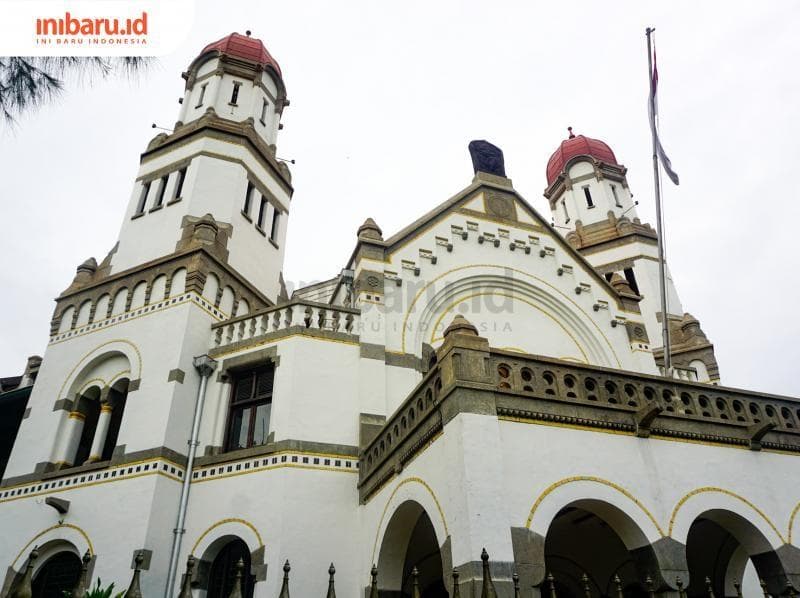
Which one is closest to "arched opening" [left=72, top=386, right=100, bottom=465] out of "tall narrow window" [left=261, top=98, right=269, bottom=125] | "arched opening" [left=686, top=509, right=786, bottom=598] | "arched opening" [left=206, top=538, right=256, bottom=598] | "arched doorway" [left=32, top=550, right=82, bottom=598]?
"arched doorway" [left=32, top=550, right=82, bottom=598]

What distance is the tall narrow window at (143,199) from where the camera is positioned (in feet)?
68.2

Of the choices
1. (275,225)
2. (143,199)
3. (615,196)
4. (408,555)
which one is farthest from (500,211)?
(615,196)

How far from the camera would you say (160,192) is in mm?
20922

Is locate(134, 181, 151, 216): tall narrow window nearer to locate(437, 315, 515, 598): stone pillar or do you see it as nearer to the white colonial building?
the white colonial building

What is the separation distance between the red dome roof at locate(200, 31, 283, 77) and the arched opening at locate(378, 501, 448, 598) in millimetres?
18852

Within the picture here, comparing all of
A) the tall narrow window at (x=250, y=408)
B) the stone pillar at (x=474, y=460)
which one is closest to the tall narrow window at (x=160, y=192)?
the tall narrow window at (x=250, y=408)

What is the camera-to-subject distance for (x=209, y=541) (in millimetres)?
13844

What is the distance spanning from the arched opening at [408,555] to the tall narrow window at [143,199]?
44.3 ft

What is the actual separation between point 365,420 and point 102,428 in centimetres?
668

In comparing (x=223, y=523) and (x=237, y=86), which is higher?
(x=237, y=86)

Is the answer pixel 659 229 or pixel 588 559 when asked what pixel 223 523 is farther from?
pixel 659 229

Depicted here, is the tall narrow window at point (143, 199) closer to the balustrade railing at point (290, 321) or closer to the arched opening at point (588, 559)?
the balustrade railing at point (290, 321)

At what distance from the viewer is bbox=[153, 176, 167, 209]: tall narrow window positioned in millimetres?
20516

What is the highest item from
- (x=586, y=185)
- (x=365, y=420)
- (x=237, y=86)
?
(x=586, y=185)
